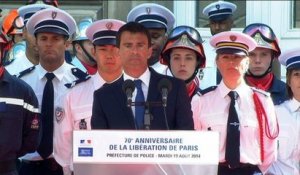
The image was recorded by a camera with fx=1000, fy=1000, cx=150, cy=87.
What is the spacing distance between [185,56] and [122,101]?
3.70 feet

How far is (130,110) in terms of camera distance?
5836 mm

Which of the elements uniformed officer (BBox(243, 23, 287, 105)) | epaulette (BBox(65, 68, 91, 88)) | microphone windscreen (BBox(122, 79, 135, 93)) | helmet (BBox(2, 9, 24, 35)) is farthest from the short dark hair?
helmet (BBox(2, 9, 24, 35))

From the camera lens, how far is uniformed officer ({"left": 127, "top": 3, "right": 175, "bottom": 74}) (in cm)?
735

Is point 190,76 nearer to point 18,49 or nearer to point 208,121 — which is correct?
point 208,121

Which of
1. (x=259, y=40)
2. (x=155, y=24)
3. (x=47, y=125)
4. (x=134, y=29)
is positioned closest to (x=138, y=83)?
(x=134, y=29)

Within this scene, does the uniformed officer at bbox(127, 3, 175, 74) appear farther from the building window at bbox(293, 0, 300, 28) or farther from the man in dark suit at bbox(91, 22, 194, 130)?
the building window at bbox(293, 0, 300, 28)

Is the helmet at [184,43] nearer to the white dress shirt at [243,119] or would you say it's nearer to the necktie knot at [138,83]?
the white dress shirt at [243,119]

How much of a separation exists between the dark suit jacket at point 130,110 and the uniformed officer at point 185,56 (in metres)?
0.87

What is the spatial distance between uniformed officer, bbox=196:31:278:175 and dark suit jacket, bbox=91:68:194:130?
1.53 ft

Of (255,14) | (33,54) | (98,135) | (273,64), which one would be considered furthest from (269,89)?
(255,14)

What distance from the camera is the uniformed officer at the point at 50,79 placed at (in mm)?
6918

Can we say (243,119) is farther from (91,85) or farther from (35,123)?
(35,123)

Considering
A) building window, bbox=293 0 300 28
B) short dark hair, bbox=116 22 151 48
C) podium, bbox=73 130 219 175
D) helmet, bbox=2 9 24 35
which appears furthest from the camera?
building window, bbox=293 0 300 28

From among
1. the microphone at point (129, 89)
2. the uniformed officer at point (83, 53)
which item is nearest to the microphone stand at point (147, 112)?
the microphone at point (129, 89)
